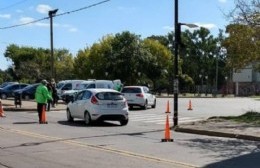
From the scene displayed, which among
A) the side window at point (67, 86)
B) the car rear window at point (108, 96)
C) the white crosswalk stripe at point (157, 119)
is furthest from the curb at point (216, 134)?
the side window at point (67, 86)

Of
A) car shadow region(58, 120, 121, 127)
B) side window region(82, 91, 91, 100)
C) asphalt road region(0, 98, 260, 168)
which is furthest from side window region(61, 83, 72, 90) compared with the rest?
asphalt road region(0, 98, 260, 168)

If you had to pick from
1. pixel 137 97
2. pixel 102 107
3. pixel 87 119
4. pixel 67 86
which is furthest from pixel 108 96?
pixel 67 86

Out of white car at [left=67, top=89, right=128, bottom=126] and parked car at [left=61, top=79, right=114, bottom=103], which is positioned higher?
parked car at [left=61, top=79, right=114, bottom=103]

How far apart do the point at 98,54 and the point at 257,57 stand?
201ft

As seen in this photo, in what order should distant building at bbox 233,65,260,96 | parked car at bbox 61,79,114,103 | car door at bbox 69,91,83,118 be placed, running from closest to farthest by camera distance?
car door at bbox 69,91,83,118 < parked car at bbox 61,79,114,103 < distant building at bbox 233,65,260,96

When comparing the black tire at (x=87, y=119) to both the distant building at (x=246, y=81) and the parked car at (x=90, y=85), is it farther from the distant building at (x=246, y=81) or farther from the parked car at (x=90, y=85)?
the distant building at (x=246, y=81)

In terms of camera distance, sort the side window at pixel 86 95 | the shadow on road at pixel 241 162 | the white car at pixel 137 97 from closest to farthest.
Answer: the shadow on road at pixel 241 162
the side window at pixel 86 95
the white car at pixel 137 97

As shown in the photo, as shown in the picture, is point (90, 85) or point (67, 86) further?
point (67, 86)

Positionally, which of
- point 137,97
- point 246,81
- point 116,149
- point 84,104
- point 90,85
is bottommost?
point 116,149

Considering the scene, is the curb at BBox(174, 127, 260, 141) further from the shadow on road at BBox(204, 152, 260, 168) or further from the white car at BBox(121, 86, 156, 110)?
the white car at BBox(121, 86, 156, 110)

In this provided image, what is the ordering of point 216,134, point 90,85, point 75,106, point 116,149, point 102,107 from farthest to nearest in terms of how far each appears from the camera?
point 90,85, point 75,106, point 102,107, point 216,134, point 116,149

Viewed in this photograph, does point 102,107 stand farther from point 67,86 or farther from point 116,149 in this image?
point 67,86

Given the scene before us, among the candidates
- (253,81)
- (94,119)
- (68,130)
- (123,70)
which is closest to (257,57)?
(94,119)

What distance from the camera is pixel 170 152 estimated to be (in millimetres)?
13961
